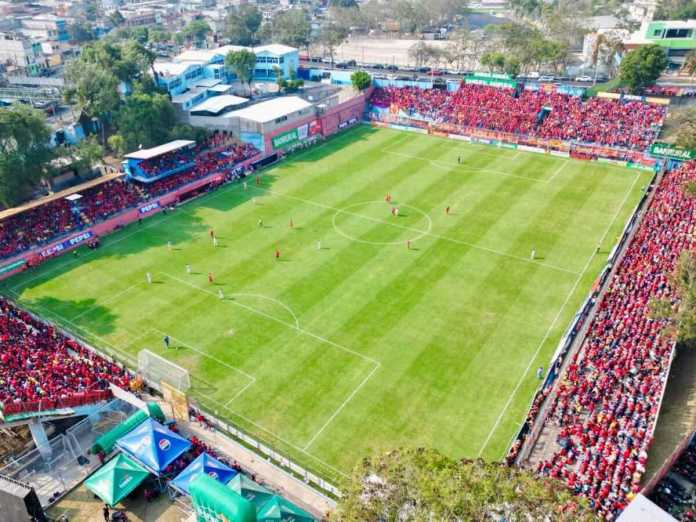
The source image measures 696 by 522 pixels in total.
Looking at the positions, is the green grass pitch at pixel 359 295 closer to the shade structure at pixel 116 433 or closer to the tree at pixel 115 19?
the shade structure at pixel 116 433

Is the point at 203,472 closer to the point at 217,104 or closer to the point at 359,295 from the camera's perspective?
the point at 359,295

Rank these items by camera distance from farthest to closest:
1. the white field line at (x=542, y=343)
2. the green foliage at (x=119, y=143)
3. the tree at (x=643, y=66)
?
the tree at (x=643, y=66) → the green foliage at (x=119, y=143) → the white field line at (x=542, y=343)

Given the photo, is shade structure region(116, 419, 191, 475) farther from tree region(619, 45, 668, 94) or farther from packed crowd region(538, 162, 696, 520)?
tree region(619, 45, 668, 94)

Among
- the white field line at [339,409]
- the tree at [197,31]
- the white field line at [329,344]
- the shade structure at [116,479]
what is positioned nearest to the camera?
the shade structure at [116,479]

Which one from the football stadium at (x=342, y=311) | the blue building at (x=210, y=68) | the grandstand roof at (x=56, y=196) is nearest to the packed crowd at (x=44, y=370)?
the football stadium at (x=342, y=311)

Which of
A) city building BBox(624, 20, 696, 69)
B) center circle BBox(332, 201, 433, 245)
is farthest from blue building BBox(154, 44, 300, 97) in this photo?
city building BBox(624, 20, 696, 69)

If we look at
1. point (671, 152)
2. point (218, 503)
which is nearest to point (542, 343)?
point (218, 503)
